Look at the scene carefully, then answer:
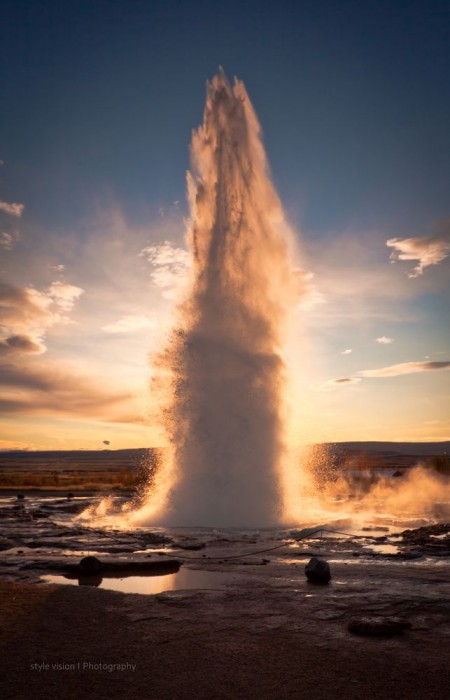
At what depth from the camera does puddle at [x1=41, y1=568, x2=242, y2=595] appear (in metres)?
12.0

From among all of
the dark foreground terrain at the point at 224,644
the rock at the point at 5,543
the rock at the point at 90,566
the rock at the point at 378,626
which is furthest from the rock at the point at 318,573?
the rock at the point at 5,543

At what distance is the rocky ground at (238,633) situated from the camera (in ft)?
21.1

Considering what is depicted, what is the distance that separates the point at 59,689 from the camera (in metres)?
6.28

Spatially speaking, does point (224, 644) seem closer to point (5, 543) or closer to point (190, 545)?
point (190, 545)

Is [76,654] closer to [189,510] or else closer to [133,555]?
[133,555]

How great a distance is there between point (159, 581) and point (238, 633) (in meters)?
4.88

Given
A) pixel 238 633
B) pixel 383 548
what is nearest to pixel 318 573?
pixel 238 633

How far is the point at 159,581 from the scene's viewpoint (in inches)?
505

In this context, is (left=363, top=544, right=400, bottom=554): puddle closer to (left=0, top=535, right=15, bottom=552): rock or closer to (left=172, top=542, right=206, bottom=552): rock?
(left=172, top=542, right=206, bottom=552): rock

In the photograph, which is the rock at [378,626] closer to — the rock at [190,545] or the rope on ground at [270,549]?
the rope on ground at [270,549]

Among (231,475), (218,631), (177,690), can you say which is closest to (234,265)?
(231,475)

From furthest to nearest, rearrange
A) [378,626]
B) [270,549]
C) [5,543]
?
1. [5,543]
2. [270,549]
3. [378,626]

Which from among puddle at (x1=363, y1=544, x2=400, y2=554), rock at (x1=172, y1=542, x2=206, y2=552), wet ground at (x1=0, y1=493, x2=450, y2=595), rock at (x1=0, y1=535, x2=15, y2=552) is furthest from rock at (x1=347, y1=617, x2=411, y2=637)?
rock at (x1=0, y1=535, x2=15, y2=552)

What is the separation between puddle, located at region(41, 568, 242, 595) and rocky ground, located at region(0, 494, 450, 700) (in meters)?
0.23
